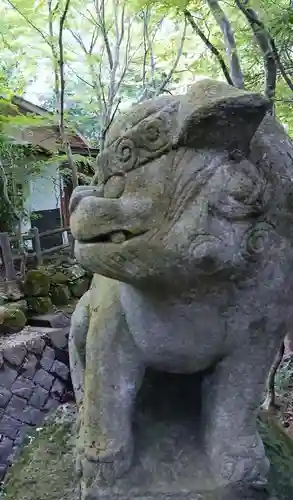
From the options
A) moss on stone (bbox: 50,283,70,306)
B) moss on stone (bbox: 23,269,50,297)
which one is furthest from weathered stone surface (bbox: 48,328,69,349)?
moss on stone (bbox: 50,283,70,306)

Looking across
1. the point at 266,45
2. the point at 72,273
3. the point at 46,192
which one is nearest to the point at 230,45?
the point at 266,45

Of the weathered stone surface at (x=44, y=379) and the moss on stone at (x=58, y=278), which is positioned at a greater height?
the moss on stone at (x=58, y=278)

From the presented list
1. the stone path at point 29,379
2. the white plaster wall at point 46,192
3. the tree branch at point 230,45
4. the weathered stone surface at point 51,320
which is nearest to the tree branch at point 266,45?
the tree branch at point 230,45

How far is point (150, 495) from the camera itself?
103cm

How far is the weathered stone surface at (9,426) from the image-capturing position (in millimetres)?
3551

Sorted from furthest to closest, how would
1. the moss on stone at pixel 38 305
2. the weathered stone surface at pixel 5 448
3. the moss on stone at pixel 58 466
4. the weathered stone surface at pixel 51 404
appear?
the moss on stone at pixel 38 305
the weathered stone surface at pixel 51 404
the weathered stone surface at pixel 5 448
the moss on stone at pixel 58 466

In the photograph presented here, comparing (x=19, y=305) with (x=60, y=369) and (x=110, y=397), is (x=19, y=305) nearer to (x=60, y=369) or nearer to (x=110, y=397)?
(x=60, y=369)

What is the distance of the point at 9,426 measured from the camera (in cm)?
359

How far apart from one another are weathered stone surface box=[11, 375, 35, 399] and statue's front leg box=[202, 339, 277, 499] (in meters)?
2.96

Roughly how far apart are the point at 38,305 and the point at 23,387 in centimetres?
95

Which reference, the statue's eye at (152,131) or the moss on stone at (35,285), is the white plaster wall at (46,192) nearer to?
the moss on stone at (35,285)

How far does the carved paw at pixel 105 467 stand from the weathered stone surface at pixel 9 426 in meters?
2.73

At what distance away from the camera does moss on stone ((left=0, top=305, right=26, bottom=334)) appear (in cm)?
412

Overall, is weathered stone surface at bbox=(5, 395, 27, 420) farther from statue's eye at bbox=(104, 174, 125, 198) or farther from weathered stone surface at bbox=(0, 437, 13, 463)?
statue's eye at bbox=(104, 174, 125, 198)
